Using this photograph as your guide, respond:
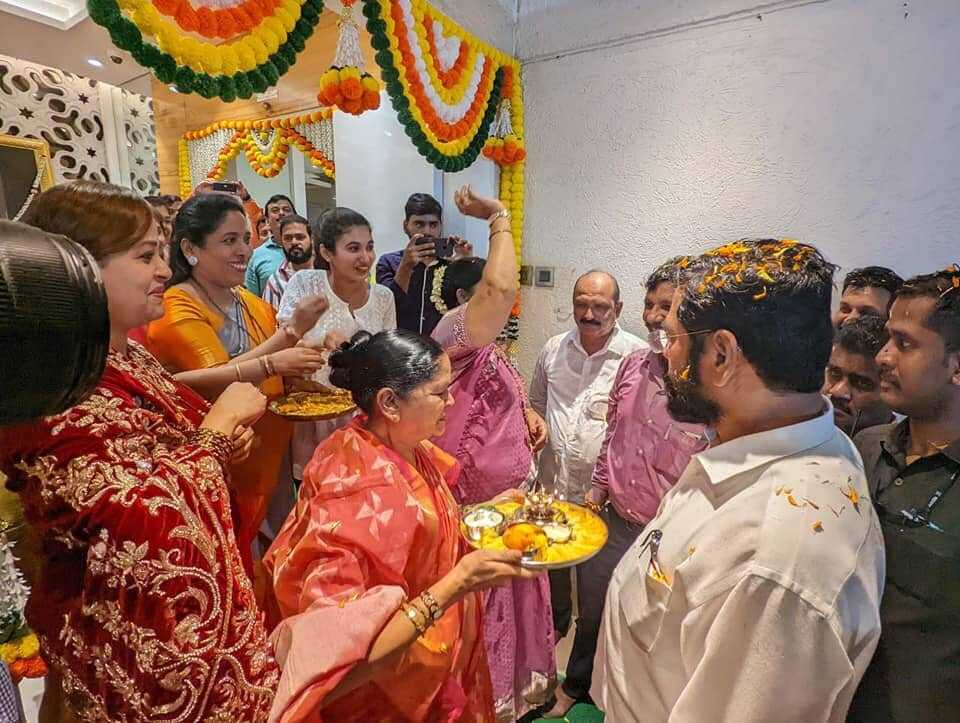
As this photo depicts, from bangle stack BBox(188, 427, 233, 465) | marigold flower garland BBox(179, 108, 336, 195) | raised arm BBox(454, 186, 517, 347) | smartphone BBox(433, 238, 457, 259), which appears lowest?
bangle stack BBox(188, 427, 233, 465)

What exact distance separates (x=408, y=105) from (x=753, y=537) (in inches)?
104

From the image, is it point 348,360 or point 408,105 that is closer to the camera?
point 348,360

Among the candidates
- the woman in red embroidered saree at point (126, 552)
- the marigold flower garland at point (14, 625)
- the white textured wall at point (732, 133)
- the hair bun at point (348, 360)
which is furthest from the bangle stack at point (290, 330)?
the white textured wall at point (732, 133)

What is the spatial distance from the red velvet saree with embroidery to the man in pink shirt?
5.27ft

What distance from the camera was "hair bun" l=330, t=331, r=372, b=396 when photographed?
1602mm

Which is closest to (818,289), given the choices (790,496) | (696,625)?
(790,496)

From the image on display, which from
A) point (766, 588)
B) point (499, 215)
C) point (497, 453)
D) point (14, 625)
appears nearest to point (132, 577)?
point (14, 625)

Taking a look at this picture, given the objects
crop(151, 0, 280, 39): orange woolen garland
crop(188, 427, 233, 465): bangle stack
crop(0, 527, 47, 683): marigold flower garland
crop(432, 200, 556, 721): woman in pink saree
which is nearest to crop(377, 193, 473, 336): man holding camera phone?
crop(432, 200, 556, 721): woman in pink saree

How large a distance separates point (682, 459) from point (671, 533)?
1.16 m

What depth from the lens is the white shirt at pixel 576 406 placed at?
9.07 feet

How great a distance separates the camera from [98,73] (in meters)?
3.43

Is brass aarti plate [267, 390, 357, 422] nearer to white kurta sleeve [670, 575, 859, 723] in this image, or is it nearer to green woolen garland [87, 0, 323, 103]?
green woolen garland [87, 0, 323, 103]

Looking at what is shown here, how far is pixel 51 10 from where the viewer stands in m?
2.98

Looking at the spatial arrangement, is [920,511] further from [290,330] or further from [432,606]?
[290,330]
